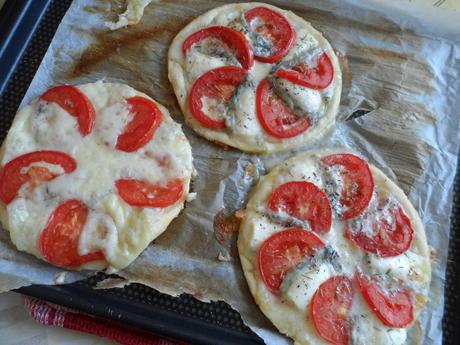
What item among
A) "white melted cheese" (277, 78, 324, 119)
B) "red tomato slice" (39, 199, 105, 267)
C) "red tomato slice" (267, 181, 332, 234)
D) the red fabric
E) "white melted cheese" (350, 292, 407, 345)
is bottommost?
the red fabric

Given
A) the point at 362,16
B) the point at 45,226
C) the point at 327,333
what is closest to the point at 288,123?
the point at 362,16

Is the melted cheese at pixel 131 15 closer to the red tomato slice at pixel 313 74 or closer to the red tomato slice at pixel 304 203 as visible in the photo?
the red tomato slice at pixel 313 74

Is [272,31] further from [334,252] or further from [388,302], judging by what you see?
[388,302]

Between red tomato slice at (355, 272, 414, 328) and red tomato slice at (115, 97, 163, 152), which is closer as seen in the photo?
red tomato slice at (355, 272, 414, 328)

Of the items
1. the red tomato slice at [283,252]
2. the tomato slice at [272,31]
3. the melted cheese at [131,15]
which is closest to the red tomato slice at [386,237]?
the red tomato slice at [283,252]

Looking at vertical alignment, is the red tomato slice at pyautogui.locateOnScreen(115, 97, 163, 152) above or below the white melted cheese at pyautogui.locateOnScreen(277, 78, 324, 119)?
below

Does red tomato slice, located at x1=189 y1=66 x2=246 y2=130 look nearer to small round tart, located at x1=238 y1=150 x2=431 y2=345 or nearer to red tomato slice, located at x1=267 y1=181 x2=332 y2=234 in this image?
small round tart, located at x1=238 y1=150 x2=431 y2=345

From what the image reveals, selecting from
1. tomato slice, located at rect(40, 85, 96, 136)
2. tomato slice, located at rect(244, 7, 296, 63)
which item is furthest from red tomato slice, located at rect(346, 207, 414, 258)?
tomato slice, located at rect(40, 85, 96, 136)
